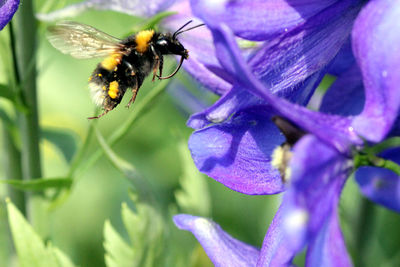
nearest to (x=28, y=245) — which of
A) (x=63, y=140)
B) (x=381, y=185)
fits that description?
(x=63, y=140)

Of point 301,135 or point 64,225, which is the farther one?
point 64,225

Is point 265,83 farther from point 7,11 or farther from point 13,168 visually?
point 13,168

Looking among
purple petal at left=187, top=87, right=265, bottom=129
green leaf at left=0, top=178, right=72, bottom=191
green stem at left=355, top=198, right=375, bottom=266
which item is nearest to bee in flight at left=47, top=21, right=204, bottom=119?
green leaf at left=0, top=178, right=72, bottom=191

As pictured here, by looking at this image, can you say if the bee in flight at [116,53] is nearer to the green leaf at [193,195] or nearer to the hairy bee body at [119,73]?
the hairy bee body at [119,73]

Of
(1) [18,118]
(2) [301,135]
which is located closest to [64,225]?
(1) [18,118]

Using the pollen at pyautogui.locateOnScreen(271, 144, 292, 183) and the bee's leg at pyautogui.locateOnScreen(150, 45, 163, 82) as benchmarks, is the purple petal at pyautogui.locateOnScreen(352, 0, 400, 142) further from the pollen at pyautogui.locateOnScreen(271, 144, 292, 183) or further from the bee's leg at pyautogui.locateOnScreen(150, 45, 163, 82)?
the bee's leg at pyautogui.locateOnScreen(150, 45, 163, 82)

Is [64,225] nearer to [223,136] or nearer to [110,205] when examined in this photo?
[110,205]
